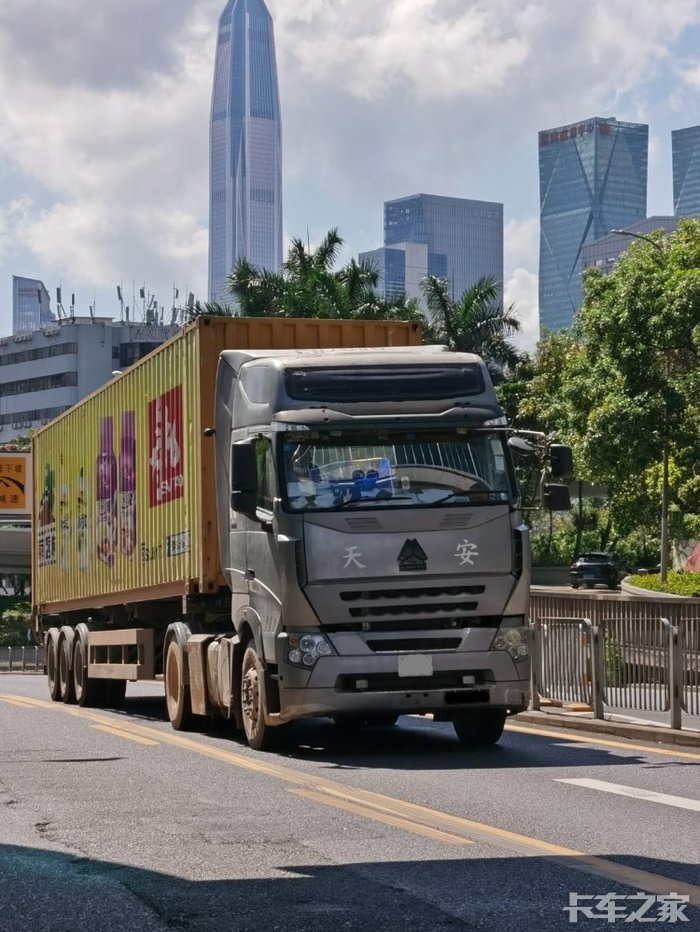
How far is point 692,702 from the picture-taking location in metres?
17.1

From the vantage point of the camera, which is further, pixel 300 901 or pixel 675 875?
pixel 675 875

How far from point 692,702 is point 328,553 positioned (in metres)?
5.18

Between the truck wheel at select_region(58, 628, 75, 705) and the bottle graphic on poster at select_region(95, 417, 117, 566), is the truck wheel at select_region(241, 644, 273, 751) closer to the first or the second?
the bottle graphic on poster at select_region(95, 417, 117, 566)

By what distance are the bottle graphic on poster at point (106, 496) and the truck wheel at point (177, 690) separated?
3631mm

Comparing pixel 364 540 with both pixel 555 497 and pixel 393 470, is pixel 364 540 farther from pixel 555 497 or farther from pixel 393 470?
pixel 555 497

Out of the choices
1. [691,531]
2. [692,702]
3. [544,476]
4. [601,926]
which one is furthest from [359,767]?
[691,531]

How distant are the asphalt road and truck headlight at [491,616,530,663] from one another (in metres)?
0.92

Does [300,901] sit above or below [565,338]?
below

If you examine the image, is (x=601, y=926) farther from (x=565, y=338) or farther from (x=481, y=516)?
(x=565, y=338)

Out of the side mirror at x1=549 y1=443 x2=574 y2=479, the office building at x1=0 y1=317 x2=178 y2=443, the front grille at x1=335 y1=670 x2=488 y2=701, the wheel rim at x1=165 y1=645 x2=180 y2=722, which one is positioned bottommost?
the wheel rim at x1=165 y1=645 x2=180 y2=722

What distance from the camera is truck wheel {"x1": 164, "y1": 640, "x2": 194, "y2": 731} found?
17.5 metres

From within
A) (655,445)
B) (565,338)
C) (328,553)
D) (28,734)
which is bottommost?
(28,734)

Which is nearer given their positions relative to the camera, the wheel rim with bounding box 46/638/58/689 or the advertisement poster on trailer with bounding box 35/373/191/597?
the advertisement poster on trailer with bounding box 35/373/191/597

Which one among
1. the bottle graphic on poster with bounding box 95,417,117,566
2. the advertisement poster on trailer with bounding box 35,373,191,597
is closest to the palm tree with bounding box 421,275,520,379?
the advertisement poster on trailer with bounding box 35,373,191,597
